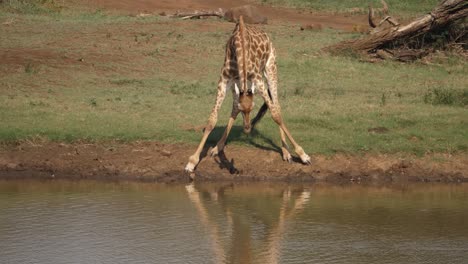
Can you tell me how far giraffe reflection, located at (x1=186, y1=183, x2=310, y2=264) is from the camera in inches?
343

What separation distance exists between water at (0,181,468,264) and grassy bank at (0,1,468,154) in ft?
4.98

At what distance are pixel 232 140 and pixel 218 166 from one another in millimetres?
768

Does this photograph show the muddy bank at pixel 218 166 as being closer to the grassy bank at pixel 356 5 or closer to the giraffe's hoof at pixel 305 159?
the giraffe's hoof at pixel 305 159

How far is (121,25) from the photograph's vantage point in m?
23.0

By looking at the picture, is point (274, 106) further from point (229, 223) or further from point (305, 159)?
point (229, 223)

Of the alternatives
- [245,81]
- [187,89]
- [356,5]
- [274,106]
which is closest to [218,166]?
[274,106]

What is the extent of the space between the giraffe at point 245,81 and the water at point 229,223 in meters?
0.73

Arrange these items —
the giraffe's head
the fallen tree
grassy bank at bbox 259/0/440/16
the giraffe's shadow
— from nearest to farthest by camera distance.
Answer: the giraffe's head < the giraffe's shadow < the fallen tree < grassy bank at bbox 259/0/440/16

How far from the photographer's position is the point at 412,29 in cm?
2105

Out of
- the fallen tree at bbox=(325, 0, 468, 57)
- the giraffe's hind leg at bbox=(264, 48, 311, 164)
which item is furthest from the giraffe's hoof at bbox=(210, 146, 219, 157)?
the fallen tree at bbox=(325, 0, 468, 57)

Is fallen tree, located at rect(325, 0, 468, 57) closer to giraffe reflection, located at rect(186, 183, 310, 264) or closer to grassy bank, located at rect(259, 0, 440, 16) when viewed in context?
giraffe reflection, located at rect(186, 183, 310, 264)

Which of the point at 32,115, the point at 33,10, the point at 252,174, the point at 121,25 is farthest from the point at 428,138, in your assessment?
the point at 33,10

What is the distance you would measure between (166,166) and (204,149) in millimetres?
681

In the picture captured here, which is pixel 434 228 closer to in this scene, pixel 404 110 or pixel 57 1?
pixel 404 110
